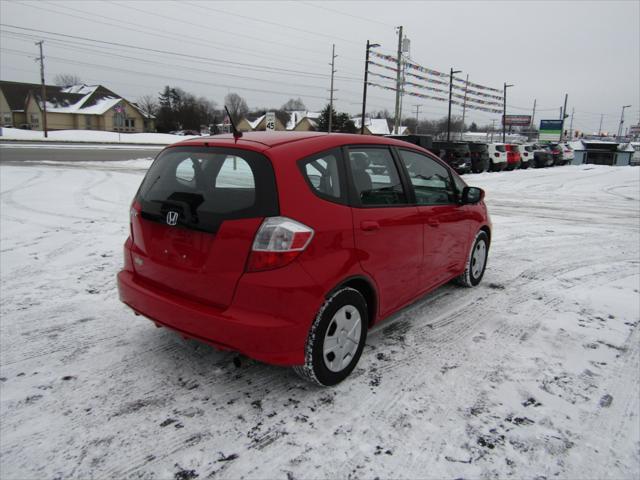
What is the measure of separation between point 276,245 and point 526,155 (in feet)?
101

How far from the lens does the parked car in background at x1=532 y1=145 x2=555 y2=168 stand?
31.1 m

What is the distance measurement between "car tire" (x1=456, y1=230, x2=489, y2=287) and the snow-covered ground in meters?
0.12

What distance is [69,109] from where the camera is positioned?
64188 mm

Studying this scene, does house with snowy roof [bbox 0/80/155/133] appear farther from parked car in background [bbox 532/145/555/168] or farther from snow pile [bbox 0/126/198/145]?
parked car in background [bbox 532/145/555/168]

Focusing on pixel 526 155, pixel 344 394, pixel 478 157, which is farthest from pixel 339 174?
pixel 526 155

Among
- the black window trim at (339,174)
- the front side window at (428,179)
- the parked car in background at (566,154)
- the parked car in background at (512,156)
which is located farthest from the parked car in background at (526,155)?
the black window trim at (339,174)

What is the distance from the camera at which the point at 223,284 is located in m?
2.59

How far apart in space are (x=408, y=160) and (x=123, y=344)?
273 centimetres

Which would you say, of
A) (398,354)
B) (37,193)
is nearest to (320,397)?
(398,354)

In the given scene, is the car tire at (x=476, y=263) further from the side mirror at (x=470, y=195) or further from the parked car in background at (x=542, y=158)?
the parked car in background at (x=542, y=158)

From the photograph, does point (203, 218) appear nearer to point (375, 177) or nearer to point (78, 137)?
point (375, 177)

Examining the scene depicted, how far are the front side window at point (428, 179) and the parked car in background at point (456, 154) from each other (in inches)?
710

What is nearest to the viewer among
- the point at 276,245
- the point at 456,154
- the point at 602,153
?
the point at 276,245

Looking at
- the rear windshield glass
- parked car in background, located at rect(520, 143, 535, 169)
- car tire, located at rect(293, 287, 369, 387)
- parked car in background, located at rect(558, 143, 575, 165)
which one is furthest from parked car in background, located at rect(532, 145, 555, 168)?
the rear windshield glass
